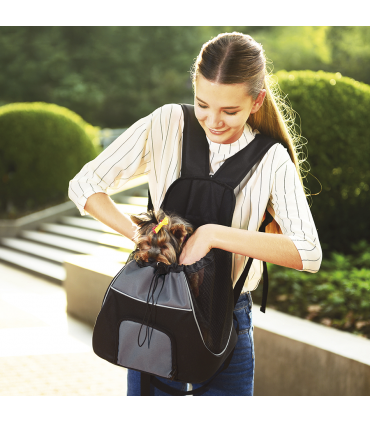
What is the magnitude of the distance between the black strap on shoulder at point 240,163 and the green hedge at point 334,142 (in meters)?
4.25

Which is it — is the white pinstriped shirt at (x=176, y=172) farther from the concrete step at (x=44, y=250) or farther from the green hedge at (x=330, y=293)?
the concrete step at (x=44, y=250)

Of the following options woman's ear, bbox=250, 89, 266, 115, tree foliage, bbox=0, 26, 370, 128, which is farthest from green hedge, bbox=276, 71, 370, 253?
tree foliage, bbox=0, 26, 370, 128

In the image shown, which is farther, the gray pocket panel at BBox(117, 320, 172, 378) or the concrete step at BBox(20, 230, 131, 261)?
the concrete step at BBox(20, 230, 131, 261)

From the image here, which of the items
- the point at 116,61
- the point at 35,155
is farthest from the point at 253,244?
the point at 116,61

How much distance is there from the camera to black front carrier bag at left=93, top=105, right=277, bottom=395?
1334mm

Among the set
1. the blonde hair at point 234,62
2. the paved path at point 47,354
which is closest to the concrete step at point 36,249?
the paved path at point 47,354

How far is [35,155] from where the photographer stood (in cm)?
1137

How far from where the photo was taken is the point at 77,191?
1.58 meters

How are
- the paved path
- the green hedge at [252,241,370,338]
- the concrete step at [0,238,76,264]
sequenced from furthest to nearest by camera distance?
the concrete step at [0,238,76,264], the green hedge at [252,241,370,338], the paved path

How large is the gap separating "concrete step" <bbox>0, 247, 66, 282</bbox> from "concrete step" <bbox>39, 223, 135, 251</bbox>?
2.77 ft

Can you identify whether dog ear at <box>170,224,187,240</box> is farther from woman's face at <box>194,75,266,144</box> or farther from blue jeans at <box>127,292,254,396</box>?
blue jeans at <box>127,292,254,396</box>

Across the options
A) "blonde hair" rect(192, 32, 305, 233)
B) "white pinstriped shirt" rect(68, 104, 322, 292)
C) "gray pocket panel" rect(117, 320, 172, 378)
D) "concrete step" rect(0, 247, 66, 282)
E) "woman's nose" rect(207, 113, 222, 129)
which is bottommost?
"concrete step" rect(0, 247, 66, 282)

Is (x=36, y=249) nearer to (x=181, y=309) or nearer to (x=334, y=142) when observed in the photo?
(x=334, y=142)

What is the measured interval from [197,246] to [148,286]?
0.60ft
